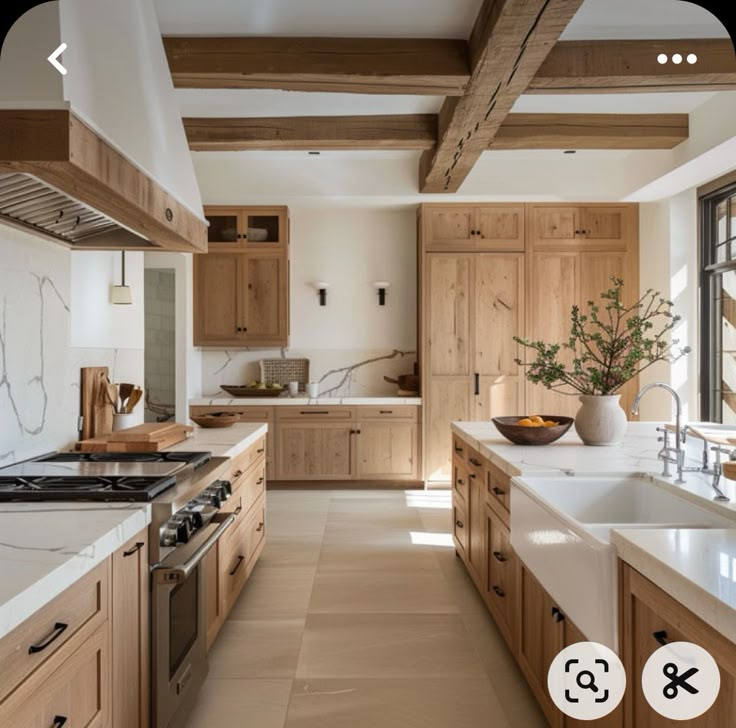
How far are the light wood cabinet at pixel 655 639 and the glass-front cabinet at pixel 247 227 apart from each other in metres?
4.85

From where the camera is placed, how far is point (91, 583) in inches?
52.9

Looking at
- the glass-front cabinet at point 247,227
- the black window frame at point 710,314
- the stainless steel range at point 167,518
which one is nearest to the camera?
the stainless steel range at point 167,518

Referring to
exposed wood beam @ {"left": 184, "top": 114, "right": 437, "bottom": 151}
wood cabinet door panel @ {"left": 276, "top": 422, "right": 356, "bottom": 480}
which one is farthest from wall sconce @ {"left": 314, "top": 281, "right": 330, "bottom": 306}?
exposed wood beam @ {"left": 184, "top": 114, "right": 437, "bottom": 151}

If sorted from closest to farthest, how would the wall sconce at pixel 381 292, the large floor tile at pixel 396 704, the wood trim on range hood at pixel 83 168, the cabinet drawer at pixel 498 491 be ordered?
the wood trim on range hood at pixel 83 168
the large floor tile at pixel 396 704
the cabinet drawer at pixel 498 491
the wall sconce at pixel 381 292

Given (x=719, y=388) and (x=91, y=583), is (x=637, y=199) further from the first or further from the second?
(x=91, y=583)

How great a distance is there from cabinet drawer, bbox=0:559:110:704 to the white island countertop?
411 centimetres

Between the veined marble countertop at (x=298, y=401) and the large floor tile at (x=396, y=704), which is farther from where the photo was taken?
the veined marble countertop at (x=298, y=401)

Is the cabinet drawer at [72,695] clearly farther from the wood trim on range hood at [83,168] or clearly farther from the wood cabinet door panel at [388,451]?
the wood cabinet door panel at [388,451]

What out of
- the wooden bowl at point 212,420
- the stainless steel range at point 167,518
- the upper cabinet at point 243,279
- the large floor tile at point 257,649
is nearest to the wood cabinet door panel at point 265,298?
the upper cabinet at point 243,279

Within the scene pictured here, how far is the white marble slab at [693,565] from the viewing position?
992 mm

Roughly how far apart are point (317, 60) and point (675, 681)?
2.96 m

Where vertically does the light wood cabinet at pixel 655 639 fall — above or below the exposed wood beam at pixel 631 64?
below

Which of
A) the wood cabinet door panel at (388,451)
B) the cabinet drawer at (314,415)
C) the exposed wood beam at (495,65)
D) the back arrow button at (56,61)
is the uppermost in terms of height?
the exposed wood beam at (495,65)

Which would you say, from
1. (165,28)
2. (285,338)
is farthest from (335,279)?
(165,28)
